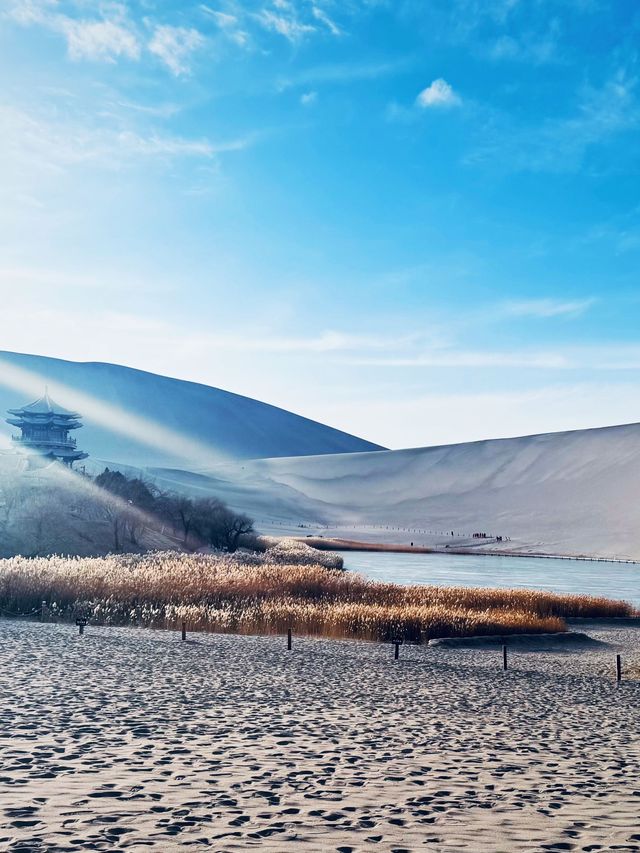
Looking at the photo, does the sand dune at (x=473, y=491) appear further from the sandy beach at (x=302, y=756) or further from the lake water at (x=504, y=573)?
the sandy beach at (x=302, y=756)

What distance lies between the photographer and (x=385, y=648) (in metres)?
19.3

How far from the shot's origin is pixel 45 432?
79.4 m

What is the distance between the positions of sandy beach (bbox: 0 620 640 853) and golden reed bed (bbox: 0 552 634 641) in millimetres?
6063

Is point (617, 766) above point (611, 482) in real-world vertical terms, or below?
below

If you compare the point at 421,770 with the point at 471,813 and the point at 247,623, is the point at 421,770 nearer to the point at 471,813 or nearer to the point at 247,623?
the point at 471,813

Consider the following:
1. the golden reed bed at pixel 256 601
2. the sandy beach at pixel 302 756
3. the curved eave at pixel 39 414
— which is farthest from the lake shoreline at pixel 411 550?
the sandy beach at pixel 302 756

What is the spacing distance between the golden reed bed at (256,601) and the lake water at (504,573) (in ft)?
46.8

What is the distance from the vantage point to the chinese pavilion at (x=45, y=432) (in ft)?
256

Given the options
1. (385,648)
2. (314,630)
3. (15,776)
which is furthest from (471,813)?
(314,630)

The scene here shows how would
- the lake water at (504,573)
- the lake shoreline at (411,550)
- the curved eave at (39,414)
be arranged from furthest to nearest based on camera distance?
the lake shoreline at (411,550)
the curved eave at (39,414)
the lake water at (504,573)

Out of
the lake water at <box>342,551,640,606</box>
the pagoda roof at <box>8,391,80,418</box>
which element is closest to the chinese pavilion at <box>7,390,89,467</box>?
the pagoda roof at <box>8,391,80,418</box>

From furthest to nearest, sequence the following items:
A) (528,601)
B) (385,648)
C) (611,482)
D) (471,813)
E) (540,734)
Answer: (611,482) → (528,601) → (385,648) → (540,734) → (471,813)

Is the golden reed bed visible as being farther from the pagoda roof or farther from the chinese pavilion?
the pagoda roof

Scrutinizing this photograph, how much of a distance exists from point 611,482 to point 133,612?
343ft
